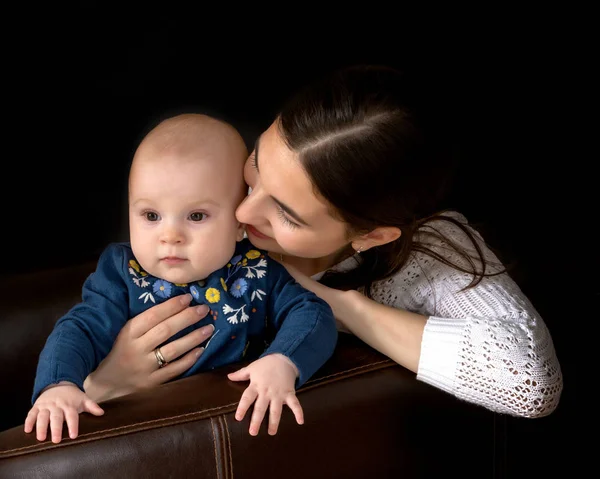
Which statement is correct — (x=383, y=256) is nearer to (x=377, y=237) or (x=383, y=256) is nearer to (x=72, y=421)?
(x=377, y=237)

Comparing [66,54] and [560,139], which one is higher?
[66,54]

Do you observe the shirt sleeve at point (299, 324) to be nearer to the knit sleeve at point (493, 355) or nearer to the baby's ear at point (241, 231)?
the baby's ear at point (241, 231)

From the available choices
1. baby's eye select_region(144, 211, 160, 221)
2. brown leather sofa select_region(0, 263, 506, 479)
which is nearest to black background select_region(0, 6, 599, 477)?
brown leather sofa select_region(0, 263, 506, 479)

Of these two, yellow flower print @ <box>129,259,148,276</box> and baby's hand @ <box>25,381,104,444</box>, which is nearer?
baby's hand @ <box>25,381,104,444</box>

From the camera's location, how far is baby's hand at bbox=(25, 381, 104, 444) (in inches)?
43.5

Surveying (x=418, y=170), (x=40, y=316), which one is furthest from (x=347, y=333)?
(x=40, y=316)

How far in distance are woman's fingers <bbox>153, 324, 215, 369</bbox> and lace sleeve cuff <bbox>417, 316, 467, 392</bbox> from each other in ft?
1.38

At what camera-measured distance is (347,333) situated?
156 cm

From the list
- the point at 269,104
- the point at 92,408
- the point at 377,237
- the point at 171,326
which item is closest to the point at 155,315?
the point at 171,326

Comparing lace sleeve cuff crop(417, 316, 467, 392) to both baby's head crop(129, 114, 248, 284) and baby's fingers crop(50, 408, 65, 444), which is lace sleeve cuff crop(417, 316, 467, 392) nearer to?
baby's head crop(129, 114, 248, 284)

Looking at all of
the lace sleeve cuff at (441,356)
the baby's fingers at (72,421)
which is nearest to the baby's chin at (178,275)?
the baby's fingers at (72,421)

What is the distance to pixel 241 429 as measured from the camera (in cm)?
119

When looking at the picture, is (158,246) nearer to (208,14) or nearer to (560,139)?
(208,14)

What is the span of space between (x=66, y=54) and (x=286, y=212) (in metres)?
0.79
